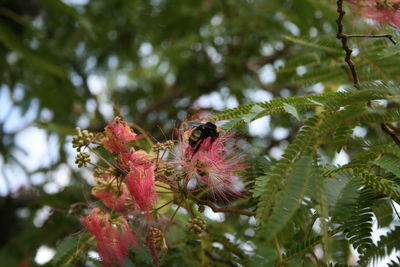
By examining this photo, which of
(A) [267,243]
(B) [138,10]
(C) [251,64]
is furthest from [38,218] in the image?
(A) [267,243]

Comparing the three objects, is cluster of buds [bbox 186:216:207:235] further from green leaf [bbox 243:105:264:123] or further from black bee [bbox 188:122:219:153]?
green leaf [bbox 243:105:264:123]

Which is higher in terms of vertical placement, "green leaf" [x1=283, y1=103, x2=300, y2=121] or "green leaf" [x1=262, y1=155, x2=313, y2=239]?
"green leaf" [x1=283, y1=103, x2=300, y2=121]

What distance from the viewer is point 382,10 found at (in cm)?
191

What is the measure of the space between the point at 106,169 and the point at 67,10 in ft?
5.98

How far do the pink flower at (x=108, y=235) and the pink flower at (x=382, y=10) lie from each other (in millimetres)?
1296

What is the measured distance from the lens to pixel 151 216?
1747 millimetres

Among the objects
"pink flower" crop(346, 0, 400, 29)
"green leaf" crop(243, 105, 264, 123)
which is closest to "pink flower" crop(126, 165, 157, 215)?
"green leaf" crop(243, 105, 264, 123)

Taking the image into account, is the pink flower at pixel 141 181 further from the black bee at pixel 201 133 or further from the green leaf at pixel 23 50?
the green leaf at pixel 23 50

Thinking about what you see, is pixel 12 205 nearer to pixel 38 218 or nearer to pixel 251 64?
pixel 38 218

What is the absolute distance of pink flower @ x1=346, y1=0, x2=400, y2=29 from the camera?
1.85m

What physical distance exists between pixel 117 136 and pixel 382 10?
45.9 inches

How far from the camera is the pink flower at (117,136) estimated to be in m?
1.64

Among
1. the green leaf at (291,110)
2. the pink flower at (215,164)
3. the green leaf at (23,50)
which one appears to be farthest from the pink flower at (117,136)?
the green leaf at (23,50)

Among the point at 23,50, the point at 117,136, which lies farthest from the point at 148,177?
the point at 23,50
